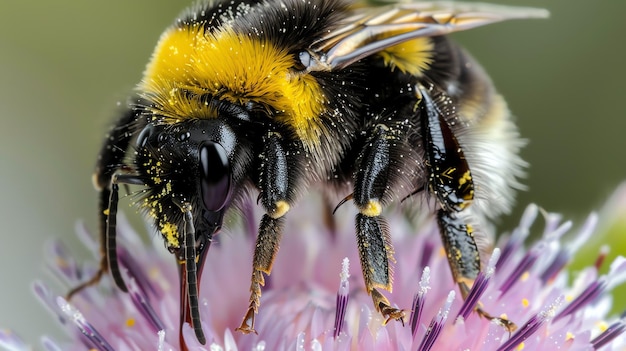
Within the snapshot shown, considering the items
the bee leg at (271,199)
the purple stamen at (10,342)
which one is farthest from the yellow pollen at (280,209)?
the purple stamen at (10,342)

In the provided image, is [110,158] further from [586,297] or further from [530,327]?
[586,297]

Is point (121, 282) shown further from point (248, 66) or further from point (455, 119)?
point (455, 119)

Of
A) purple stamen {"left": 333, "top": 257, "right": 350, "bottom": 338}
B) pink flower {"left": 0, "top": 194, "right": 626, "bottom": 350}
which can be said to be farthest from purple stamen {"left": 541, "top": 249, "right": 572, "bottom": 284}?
purple stamen {"left": 333, "top": 257, "right": 350, "bottom": 338}

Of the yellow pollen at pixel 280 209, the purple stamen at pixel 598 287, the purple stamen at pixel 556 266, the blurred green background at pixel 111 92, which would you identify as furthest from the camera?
the blurred green background at pixel 111 92

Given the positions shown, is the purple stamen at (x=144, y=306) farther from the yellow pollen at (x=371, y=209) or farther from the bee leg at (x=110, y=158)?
the yellow pollen at (x=371, y=209)

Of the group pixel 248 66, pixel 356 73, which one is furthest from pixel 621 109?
pixel 248 66

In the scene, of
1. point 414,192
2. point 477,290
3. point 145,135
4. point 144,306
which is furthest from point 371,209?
point 144,306

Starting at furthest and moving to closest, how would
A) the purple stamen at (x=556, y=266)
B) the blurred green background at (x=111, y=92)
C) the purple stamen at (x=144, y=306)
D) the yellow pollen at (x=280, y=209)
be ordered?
the blurred green background at (x=111, y=92) < the purple stamen at (x=556, y=266) < the purple stamen at (x=144, y=306) < the yellow pollen at (x=280, y=209)
